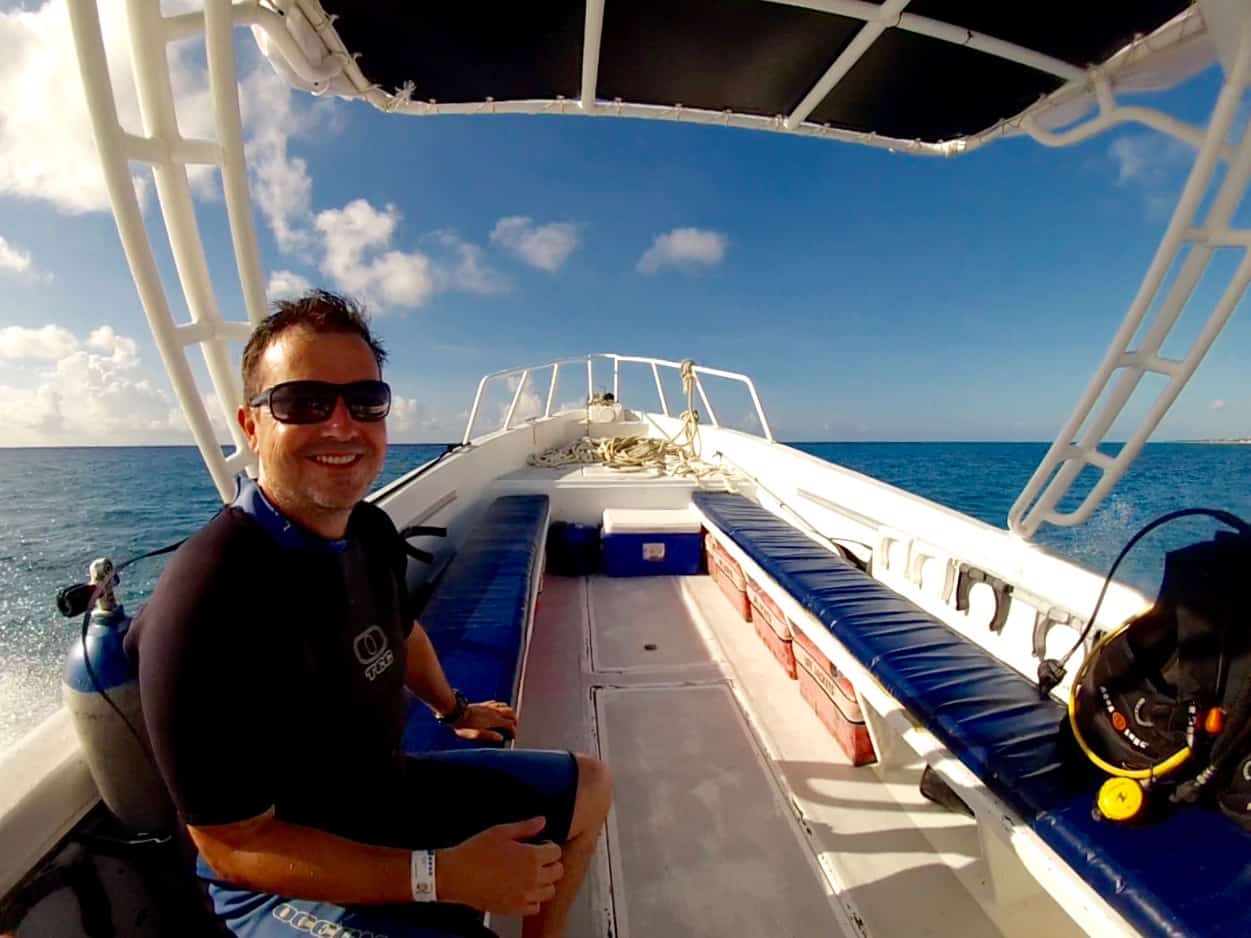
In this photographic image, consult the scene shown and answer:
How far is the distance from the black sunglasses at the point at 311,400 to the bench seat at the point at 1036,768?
149 cm

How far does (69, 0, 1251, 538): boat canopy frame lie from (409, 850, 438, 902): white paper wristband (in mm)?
1119

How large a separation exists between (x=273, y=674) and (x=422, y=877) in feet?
1.27

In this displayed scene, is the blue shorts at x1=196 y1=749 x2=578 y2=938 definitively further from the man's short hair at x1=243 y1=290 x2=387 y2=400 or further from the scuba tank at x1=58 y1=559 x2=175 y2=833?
the man's short hair at x1=243 y1=290 x2=387 y2=400

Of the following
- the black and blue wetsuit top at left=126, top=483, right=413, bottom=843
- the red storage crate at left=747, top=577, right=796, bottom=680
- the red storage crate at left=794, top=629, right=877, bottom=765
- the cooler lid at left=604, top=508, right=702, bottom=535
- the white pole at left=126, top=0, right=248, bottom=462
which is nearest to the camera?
the black and blue wetsuit top at left=126, top=483, right=413, bottom=843

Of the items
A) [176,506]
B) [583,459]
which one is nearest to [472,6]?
[583,459]

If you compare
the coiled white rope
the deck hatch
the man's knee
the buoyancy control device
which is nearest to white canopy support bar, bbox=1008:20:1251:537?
the buoyancy control device

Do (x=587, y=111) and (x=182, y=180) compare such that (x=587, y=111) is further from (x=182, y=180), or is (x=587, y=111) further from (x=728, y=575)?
(x=728, y=575)

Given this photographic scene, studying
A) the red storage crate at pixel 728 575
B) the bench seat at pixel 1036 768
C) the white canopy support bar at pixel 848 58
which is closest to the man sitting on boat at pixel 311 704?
the bench seat at pixel 1036 768

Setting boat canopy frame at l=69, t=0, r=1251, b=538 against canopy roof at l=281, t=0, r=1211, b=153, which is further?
canopy roof at l=281, t=0, r=1211, b=153

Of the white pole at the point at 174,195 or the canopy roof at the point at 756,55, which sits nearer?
the white pole at the point at 174,195

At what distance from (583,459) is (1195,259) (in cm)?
447

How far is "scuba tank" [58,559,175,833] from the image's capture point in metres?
0.94

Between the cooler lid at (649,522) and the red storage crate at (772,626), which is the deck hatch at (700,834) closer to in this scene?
the red storage crate at (772,626)

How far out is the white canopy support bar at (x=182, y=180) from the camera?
3.91 feet
